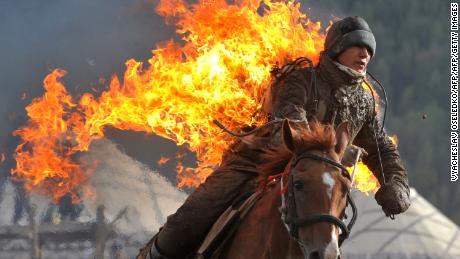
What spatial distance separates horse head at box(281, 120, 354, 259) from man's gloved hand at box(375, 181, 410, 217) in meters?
1.25

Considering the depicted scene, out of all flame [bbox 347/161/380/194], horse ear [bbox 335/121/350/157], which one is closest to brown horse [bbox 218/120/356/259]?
horse ear [bbox 335/121/350/157]

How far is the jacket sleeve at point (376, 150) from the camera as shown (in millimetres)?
7418

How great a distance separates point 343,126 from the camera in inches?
232

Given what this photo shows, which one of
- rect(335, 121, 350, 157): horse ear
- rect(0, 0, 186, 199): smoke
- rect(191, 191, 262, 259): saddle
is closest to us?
rect(335, 121, 350, 157): horse ear

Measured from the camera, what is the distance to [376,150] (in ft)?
24.7

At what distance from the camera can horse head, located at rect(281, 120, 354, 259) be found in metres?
5.18

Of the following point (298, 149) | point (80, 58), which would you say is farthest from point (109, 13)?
point (298, 149)

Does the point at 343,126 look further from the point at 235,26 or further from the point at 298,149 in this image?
the point at 235,26

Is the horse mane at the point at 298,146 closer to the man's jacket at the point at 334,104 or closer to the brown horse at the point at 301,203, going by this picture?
the brown horse at the point at 301,203

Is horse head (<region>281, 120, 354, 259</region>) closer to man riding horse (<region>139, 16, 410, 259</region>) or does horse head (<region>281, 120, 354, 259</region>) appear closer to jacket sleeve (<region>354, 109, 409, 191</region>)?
man riding horse (<region>139, 16, 410, 259</region>)

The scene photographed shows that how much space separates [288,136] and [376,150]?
2006 millimetres

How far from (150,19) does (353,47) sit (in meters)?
13.3

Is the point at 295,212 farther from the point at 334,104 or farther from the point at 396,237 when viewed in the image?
the point at 396,237

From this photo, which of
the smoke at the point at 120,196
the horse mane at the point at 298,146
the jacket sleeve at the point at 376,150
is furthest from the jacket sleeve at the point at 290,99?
the smoke at the point at 120,196
